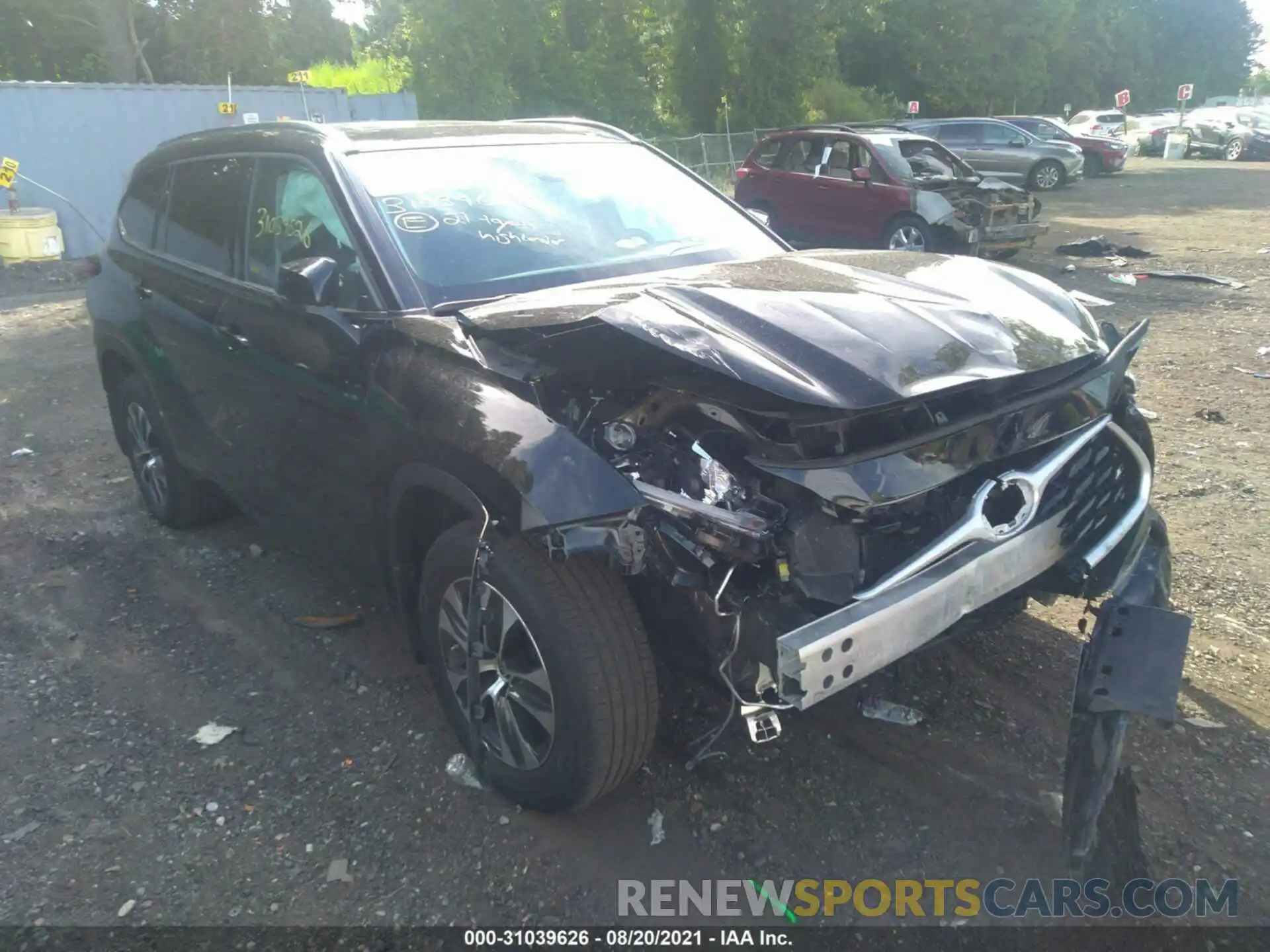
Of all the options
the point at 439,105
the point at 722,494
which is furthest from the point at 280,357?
the point at 439,105

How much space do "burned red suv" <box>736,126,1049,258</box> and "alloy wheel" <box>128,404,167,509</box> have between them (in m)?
9.75

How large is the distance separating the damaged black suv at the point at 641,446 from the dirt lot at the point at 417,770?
0.30 m

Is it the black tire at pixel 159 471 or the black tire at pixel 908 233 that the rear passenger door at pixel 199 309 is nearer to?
the black tire at pixel 159 471

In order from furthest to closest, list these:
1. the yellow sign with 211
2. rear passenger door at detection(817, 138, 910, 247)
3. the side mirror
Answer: the yellow sign with 211 → rear passenger door at detection(817, 138, 910, 247) → the side mirror

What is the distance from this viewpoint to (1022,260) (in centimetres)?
1398

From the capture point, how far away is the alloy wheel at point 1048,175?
941 inches

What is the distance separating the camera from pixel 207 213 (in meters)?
4.25

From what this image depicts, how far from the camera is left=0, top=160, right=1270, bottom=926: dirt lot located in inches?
109

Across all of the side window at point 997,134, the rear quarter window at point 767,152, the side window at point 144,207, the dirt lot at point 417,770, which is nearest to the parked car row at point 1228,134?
the side window at point 997,134

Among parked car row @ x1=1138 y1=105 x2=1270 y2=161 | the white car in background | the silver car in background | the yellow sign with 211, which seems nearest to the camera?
the yellow sign with 211

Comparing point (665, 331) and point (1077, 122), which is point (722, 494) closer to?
point (665, 331)

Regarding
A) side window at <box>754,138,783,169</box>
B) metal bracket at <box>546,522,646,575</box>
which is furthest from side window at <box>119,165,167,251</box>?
side window at <box>754,138,783,169</box>

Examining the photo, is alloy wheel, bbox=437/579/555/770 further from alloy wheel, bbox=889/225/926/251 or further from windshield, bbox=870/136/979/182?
windshield, bbox=870/136/979/182

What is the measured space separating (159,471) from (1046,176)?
78.1ft
